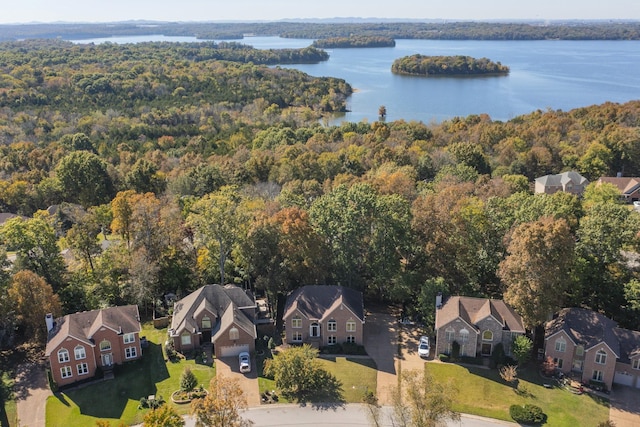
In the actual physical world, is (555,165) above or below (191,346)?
above

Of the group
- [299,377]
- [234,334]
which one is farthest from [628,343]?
[234,334]

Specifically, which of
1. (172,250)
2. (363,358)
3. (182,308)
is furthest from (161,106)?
(363,358)

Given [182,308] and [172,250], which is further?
[172,250]

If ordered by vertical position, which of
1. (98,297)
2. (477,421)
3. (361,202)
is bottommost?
(477,421)

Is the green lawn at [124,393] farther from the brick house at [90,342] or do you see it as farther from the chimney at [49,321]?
the chimney at [49,321]

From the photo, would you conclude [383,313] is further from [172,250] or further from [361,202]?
[172,250]

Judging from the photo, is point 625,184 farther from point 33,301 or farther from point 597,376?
point 33,301
